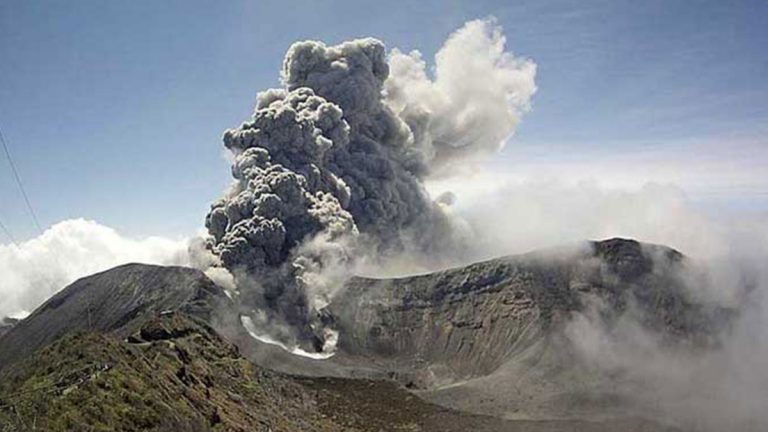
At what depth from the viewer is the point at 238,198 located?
468ft

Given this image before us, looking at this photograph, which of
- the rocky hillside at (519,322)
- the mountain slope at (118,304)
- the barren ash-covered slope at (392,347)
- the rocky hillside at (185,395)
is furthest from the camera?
the mountain slope at (118,304)

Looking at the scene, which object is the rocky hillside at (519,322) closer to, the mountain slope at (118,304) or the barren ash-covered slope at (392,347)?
the barren ash-covered slope at (392,347)

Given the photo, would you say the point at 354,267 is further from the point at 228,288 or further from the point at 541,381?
the point at 541,381

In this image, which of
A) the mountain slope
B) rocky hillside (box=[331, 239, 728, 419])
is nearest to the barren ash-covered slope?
rocky hillside (box=[331, 239, 728, 419])

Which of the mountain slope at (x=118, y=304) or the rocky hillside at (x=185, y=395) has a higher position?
the mountain slope at (x=118, y=304)

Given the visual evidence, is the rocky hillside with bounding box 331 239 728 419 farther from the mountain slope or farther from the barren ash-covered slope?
the mountain slope

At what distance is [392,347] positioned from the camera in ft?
390

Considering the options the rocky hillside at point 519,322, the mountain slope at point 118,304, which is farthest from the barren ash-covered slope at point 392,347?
the mountain slope at point 118,304

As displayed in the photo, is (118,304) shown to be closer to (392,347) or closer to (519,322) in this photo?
(392,347)

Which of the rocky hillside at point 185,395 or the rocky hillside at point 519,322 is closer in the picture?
the rocky hillside at point 185,395

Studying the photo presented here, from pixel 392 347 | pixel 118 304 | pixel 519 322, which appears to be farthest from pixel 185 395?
pixel 118 304

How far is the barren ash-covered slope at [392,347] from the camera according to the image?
5481 cm

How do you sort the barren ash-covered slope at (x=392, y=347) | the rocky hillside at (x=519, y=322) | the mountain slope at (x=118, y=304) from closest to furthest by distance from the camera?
the barren ash-covered slope at (x=392, y=347) < the rocky hillside at (x=519, y=322) < the mountain slope at (x=118, y=304)

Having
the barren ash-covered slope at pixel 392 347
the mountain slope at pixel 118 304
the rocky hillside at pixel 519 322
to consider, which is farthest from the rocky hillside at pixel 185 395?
the mountain slope at pixel 118 304
